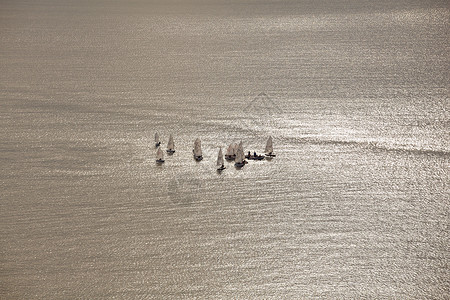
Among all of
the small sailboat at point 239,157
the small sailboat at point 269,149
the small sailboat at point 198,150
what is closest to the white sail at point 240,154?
the small sailboat at point 239,157

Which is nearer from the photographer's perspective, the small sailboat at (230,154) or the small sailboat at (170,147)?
the small sailboat at (230,154)

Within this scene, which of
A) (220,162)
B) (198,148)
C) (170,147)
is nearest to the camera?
(220,162)

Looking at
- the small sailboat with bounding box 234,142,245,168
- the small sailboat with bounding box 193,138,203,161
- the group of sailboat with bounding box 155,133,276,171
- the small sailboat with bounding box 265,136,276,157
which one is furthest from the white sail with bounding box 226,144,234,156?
the small sailboat with bounding box 265,136,276,157

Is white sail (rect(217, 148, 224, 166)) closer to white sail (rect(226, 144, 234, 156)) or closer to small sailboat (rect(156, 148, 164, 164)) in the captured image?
white sail (rect(226, 144, 234, 156))

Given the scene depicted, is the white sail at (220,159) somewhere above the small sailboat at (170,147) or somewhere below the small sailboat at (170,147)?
below

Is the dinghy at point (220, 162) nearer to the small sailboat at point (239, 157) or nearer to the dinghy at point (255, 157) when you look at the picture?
the small sailboat at point (239, 157)

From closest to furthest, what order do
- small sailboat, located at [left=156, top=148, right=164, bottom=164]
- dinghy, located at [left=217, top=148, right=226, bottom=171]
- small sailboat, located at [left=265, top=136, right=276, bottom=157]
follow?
dinghy, located at [left=217, top=148, right=226, bottom=171] < small sailboat, located at [left=156, top=148, right=164, bottom=164] < small sailboat, located at [left=265, top=136, right=276, bottom=157]

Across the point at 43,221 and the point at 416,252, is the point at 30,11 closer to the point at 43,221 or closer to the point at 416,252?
the point at 43,221

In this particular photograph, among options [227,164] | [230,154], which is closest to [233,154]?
[230,154]

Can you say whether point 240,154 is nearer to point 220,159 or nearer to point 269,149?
point 220,159

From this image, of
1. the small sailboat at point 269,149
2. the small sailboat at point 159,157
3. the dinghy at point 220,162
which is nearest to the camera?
the dinghy at point 220,162
